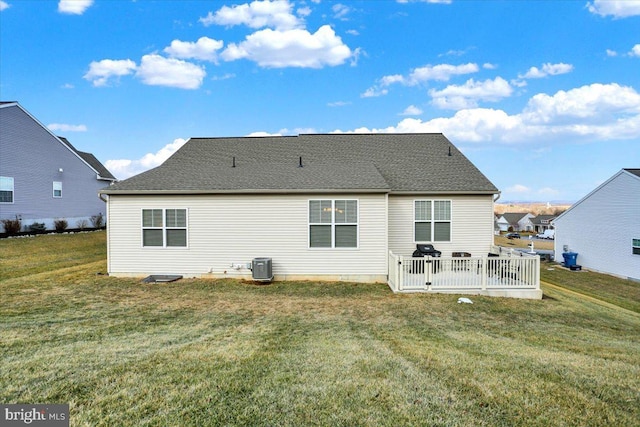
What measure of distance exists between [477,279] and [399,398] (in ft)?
23.6

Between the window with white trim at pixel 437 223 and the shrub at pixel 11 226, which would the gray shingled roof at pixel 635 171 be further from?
the shrub at pixel 11 226

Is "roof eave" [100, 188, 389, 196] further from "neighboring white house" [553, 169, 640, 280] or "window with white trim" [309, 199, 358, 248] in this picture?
"neighboring white house" [553, 169, 640, 280]

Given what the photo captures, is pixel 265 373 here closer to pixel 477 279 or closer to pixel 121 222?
pixel 477 279

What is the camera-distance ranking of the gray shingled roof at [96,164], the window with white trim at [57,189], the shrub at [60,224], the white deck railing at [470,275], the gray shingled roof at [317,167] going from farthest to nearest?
the gray shingled roof at [96,164] < the window with white trim at [57,189] < the shrub at [60,224] < the gray shingled roof at [317,167] < the white deck railing at [470,275]

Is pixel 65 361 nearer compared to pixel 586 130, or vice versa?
pixel 65 361

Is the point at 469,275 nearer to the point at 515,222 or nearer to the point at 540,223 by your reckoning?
the point at 540,223

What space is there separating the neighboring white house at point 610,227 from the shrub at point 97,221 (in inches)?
1506

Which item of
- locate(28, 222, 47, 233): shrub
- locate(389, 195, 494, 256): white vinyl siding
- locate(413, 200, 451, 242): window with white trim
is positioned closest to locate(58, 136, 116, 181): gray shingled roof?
locate(28, 222, 47, 233): shrub

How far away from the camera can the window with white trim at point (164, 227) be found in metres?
10.5

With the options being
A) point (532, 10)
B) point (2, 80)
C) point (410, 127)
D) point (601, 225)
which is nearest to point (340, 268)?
point (532, 10)

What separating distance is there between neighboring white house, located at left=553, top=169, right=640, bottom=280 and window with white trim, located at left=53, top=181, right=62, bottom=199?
38478 mm

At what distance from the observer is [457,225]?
11.0 metres

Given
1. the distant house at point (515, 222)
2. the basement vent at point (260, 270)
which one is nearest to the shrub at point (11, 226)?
the basement vent at point (260, 270)

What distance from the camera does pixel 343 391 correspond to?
3281 mm
